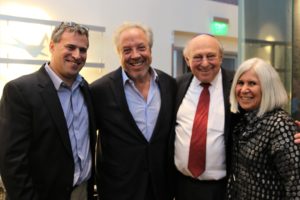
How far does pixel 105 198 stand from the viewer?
234 cm

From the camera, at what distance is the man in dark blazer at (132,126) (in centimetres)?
227

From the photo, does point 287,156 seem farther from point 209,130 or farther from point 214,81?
point 214,81

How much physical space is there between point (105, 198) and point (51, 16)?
8.16 feet

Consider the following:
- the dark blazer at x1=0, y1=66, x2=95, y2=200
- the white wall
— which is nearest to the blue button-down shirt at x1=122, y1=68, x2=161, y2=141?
the dark blazer at x1=0, y1=66, x2=95, y2=200

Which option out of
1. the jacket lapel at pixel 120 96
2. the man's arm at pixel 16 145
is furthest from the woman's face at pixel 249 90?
the man's arm at pixel 16 145

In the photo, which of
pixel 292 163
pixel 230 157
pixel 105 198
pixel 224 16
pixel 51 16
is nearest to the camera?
pixel 292 163

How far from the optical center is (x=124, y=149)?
2.26m

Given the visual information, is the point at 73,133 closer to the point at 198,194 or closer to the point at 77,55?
the point at 77,55

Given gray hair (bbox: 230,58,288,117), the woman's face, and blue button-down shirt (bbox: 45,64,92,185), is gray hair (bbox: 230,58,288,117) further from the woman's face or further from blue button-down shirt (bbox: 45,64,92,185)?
blue button-down shirt (bbox: 45,64,92,185)

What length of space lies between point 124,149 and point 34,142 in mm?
542

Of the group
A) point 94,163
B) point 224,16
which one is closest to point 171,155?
point 94,163

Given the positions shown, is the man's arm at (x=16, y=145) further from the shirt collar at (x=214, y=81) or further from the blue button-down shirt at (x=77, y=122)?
the shirt collar at (x=214, y=81)

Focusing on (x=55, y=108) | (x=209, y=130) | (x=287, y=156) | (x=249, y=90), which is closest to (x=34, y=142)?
(x=55, y=108)

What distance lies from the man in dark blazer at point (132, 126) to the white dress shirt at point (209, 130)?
9 cm
